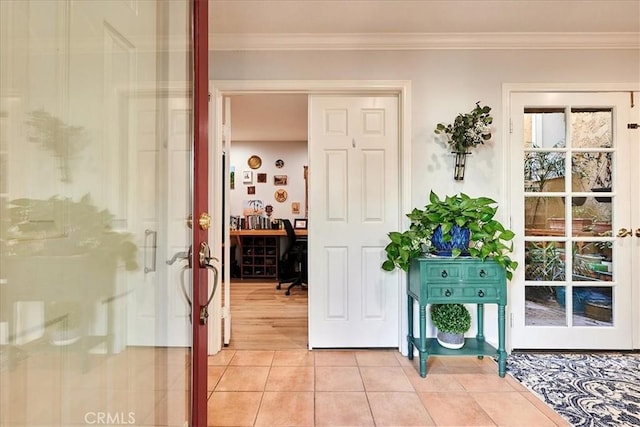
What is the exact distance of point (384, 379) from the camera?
212 centimetres

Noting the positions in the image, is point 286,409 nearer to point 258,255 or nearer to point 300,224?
point 258,255

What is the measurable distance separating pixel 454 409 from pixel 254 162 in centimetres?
481

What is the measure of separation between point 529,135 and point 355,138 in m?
1.35

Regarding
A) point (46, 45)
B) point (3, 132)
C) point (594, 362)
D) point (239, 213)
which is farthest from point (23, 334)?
point (239, 213)

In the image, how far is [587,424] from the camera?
1.66 meters

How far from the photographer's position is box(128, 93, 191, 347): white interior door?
999mm

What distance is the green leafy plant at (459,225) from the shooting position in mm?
2105

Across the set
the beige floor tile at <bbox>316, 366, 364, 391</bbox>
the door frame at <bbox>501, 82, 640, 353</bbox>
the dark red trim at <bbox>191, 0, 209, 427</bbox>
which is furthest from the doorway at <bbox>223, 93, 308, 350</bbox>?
the dark red trim at <bbox>191, 0, 209, 427</bbox>

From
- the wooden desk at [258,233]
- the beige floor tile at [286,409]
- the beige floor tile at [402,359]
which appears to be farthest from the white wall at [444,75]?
the wooden desk at [258,233]

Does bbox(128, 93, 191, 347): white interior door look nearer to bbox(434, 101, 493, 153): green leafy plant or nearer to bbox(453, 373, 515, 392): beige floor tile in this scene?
bbox(453, 373, 515, 392): beige floor tile

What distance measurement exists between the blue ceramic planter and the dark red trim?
5.14 feet

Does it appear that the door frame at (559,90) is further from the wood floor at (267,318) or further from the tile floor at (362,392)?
the wood floor at (267,318)

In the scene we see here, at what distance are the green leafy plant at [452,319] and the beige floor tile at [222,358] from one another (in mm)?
1536

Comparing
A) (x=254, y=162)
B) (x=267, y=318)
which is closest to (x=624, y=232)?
(x=267, y=318)
